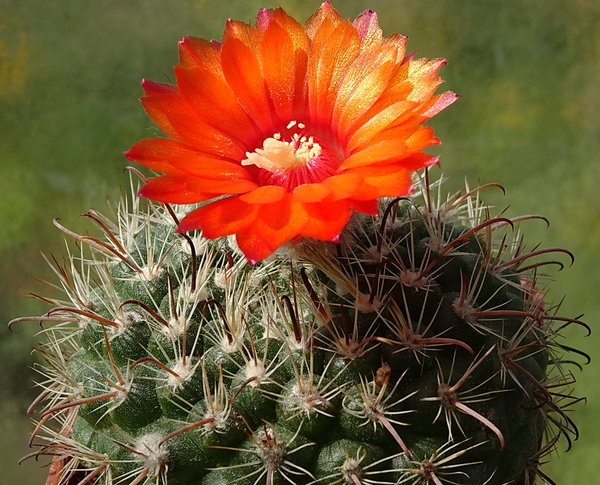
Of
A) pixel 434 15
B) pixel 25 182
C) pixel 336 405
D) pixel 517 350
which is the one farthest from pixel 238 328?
pixel 434 15

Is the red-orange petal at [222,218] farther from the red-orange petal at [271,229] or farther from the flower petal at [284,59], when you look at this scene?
the flower petal at [284,59]

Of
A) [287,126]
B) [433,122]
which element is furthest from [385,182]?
[433,122]

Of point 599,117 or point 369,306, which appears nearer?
point 369,306

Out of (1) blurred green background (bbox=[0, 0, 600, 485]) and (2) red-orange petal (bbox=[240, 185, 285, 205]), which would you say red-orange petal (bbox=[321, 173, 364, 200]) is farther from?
(1) blurred green background (bbox=[0, 0, 600, 485])

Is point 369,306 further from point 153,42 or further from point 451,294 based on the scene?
point 153,42

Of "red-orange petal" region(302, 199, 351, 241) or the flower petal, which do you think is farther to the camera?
the flower petal

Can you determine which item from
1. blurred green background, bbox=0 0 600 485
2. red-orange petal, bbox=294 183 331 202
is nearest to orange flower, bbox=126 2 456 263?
red-orange petal, bbox=294 183 331 202

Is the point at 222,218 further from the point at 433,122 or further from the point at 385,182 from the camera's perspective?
the point at 433,122
